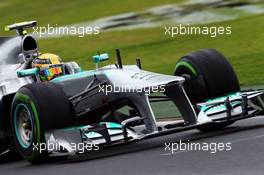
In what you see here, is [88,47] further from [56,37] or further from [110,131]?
[110,131]

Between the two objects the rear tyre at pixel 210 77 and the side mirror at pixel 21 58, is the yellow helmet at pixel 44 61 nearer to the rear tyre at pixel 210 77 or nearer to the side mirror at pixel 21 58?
the side mirror at pixel 21 58

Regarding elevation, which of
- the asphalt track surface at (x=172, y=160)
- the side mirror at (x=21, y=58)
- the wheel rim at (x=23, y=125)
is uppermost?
the side mirror at (x=21, y=58)

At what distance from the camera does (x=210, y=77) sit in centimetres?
1079

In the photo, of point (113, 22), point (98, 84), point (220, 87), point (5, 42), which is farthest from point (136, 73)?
point (113, 22)

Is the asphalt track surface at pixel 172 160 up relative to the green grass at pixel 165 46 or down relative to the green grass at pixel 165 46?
down

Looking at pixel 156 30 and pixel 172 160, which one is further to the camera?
pixel 156 30

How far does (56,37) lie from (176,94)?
18798mm

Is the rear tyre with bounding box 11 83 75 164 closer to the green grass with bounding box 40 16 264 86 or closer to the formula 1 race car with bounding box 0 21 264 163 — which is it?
the formula 1 race car with bounding box 0 21 264 163

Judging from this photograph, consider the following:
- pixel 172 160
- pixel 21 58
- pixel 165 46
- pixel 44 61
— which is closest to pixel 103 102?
pixel 44 61

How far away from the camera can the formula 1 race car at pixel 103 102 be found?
959 cm

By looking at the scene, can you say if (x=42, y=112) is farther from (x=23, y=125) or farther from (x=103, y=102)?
(x=103, y=102)

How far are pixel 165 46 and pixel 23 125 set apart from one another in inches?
544

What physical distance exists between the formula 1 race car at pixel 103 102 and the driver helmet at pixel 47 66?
0.05 ft

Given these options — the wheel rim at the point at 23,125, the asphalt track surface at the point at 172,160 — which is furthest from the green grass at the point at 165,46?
the wheel rim at the point at 23,125
